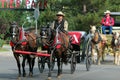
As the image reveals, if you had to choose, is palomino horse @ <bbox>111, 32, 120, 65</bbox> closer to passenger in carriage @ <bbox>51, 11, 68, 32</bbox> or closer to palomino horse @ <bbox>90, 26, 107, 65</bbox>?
palomino horse @ <bbox>90, 26, 107, 65</bbox>

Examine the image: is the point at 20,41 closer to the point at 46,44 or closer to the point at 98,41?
the point at 46,44

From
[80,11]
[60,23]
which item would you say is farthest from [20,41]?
[80,11]

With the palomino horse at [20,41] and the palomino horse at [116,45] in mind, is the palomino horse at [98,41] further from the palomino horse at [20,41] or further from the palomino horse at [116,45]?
the palomino horse at [20,41]

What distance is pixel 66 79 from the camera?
1623 cm

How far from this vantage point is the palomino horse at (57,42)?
15.5 metres

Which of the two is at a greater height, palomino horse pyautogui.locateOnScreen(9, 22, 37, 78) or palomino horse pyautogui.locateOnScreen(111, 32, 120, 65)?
palomino horse pyautogui.locateOnScreen(9, 22, 37, 78)

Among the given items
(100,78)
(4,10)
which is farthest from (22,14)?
(100,78)

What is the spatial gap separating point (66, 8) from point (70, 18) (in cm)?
240

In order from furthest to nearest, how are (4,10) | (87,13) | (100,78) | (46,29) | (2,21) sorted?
1. (4,10)
2. (2,21)
3. (87,13)
4. (100,78)
5. (46,29)

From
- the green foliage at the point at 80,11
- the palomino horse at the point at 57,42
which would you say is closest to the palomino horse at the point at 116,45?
the palomino horse at the point at 57,42

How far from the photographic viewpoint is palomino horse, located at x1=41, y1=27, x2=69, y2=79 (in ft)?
50.8

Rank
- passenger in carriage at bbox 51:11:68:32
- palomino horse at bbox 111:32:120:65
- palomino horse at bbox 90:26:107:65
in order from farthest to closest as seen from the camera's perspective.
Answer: palomino horse at bbox 111:32:120:65 < palomino horse at bbox 90:26:107:65 < passenger in carriage at bbox 51:11:68:32

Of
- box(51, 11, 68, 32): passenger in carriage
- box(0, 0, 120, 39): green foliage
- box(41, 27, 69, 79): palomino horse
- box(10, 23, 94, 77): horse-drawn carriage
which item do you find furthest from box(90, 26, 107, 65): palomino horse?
box(0, 0, 120, 39): green foliage

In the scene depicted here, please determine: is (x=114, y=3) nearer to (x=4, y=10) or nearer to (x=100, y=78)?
(x=4, y=10)
